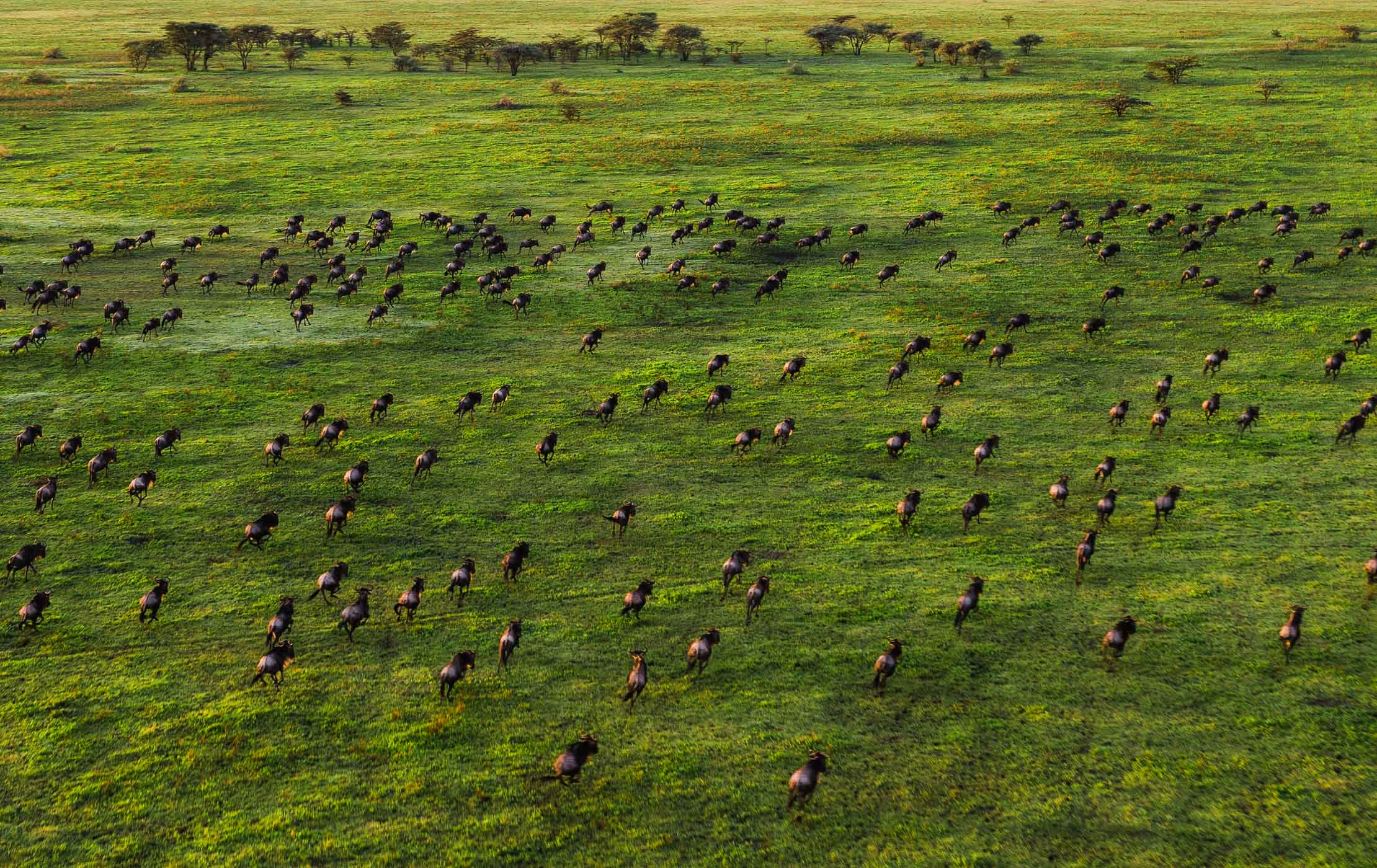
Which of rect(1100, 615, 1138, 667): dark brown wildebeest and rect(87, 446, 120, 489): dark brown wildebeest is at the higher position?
rect(87, 446, 120, 489): dark brown wildebeest

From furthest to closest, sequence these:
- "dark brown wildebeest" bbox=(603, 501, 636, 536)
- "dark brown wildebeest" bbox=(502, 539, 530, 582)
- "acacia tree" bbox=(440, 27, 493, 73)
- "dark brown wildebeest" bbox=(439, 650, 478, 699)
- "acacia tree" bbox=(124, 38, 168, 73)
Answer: "acacia tree" bbox=(440, 27, 493, 73) → "acacia tree" bbox=(124, 38, 168, 73) → "dark brown wildebeest" bbox=(603, 501, 636, 536) → "dark brown wildebeest" bbox=(502, 539, 530, 582) → "dark brown wildebeest" bbox=(439, 650, 478, 699)

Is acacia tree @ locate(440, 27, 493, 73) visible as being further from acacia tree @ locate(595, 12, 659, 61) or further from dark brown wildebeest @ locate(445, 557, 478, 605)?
dark brown wildebeest @ locate(445, 557, 478, 605)

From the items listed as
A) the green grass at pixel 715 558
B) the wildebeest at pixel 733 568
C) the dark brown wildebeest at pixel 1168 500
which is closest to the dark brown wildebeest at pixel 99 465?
the green grass at pixel 715 558

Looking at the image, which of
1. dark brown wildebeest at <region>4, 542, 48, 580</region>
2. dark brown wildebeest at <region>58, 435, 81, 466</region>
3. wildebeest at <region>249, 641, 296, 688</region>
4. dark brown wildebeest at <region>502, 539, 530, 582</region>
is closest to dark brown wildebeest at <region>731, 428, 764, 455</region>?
dark brown wildebeest at <region>502, 539, 530, 582</region>

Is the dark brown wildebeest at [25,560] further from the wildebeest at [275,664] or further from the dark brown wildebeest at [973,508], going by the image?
the dark brown wildebeest at [973,508]

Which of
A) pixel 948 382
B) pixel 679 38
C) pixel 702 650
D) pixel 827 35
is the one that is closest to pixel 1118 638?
pixel 702 650

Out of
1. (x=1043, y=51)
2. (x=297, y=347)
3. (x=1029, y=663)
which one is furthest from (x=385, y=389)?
(x=1043, y=51)
